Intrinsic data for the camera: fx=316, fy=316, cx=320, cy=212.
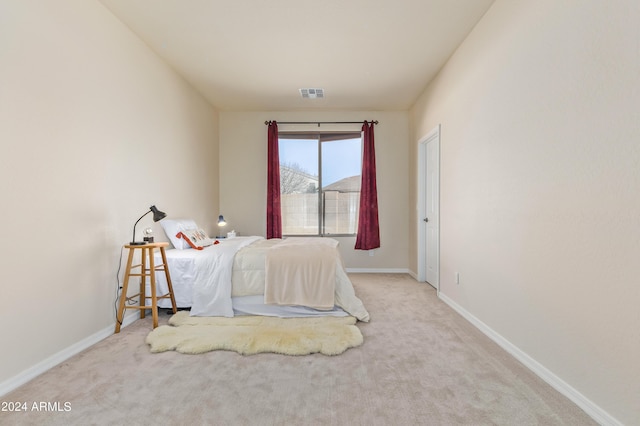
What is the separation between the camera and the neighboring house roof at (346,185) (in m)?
5.44

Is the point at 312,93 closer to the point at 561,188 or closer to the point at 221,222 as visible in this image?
the point at 221,222

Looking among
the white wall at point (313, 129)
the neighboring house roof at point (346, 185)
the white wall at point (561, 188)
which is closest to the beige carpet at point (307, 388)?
the white wall at point (561, 188)

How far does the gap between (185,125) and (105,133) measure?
158cm

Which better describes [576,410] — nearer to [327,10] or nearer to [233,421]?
[233,421]

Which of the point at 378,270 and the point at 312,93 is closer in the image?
the point at 312,93

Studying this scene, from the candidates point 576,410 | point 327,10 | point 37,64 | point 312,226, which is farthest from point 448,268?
point 37,64

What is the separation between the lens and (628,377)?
1.42 metres

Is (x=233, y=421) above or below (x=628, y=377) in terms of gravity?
below

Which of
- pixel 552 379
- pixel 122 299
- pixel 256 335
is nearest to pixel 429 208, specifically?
pixel 552 379

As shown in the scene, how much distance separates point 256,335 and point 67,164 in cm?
188

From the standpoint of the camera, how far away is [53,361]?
6.92 feet

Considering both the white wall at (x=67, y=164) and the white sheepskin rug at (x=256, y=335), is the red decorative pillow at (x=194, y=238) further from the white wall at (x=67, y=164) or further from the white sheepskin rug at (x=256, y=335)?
the white sheepskin rug at (x=256, y=335)

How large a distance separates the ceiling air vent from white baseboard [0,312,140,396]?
3485 mm

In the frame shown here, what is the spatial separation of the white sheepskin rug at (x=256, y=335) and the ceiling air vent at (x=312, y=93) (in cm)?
307
